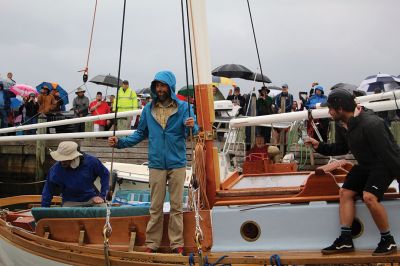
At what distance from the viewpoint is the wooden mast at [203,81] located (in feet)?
21.1

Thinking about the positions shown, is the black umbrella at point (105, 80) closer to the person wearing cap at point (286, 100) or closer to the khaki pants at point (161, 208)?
the person wearing cap at point (286, 100)

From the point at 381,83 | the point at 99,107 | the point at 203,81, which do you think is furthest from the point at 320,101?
the point at 203,81

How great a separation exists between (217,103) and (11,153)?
308 inches

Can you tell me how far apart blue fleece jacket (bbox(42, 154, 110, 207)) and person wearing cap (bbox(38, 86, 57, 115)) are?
10.5 m

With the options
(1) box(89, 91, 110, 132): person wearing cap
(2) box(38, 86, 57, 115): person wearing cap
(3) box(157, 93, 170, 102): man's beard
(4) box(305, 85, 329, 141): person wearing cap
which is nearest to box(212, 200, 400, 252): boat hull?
(3) box(157, 93, 170, 102): man's beard

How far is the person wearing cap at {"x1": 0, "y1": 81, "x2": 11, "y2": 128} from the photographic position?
708 inches

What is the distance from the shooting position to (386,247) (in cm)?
516

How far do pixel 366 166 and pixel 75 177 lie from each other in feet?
12.0

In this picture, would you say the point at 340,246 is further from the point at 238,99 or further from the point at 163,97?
the point at 238,99

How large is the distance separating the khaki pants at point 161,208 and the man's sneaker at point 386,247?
198 centimetres

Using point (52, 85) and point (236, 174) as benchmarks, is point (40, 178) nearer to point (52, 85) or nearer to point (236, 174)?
point (52, 85)

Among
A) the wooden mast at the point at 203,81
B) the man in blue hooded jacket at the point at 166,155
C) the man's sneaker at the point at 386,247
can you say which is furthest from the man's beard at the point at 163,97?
the man's sneaker at the point at 386,247

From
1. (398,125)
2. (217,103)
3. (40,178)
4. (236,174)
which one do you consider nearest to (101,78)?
(40,178)

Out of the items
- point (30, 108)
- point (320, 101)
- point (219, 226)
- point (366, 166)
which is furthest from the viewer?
point (30, 108)
